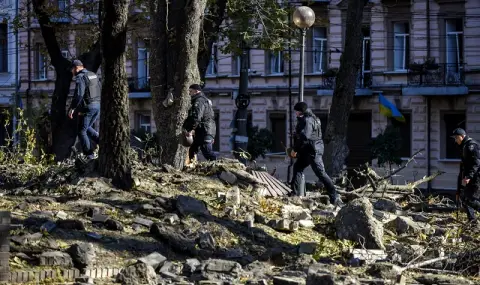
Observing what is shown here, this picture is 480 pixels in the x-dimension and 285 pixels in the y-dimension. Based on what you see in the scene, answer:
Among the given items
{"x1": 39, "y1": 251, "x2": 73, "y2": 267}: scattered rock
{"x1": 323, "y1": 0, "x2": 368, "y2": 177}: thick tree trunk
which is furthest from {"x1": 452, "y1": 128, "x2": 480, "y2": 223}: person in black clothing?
{"x1": 323, "y1": 0, "x2": 368, "y2": 177}: thick tree trunk

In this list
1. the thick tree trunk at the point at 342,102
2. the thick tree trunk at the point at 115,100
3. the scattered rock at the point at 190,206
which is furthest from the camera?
the thick tree trunk at the point at 342,102

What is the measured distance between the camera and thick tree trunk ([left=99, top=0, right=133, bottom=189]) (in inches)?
573

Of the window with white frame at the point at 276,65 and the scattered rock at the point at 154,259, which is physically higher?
the window with white frame at the point at 276,65

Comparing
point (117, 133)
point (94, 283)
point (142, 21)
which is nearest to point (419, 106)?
point (142, 21)

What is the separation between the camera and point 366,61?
140ft

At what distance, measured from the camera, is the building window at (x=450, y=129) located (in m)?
39.5

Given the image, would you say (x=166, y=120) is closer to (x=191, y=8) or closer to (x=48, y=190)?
(x=191, y=8)

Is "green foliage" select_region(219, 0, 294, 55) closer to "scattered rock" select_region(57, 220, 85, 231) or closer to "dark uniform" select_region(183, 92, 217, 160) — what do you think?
"dark uniform" select_region(183, 92, 217, 160)

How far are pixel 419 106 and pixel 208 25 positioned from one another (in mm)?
18607

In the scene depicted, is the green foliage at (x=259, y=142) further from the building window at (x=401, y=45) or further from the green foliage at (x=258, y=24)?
the green foliage at (x=258, y=24)

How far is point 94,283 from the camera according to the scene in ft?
34.9

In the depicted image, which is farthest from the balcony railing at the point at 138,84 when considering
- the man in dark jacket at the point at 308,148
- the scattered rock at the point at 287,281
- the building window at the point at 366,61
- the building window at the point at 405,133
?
the scattered rock at the point at 287,281

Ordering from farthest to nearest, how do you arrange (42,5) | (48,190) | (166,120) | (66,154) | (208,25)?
1. (42,5)
2. (66,154)
3. (208,25)
4. (166,120)
5. (48,190)

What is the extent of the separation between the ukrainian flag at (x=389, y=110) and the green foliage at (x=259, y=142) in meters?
4.35
